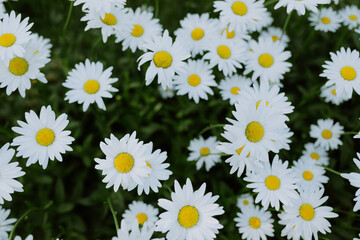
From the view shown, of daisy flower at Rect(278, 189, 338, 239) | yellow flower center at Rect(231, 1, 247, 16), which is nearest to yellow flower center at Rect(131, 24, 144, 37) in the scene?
yellow flower center at Rect(231, 1, 247, 16)

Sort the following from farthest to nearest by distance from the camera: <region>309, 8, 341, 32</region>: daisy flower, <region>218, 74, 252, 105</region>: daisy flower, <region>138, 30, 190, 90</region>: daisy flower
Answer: <region>309, 8, 341, 32</region>: daisy flower, <region>218, 74, 252, 105</region>: daisy flower, <region>138, 30, 190, 90</region>: daisy flower

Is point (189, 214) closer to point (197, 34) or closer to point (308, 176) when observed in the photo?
point (308, 176)

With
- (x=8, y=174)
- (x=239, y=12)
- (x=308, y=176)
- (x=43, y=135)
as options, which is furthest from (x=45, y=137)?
(x=308, y=176)

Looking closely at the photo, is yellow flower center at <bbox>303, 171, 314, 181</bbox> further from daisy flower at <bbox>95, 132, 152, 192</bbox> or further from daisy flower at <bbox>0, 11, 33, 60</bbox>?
daisy flower at <bbox>0, 11, 33, 60</bbox>

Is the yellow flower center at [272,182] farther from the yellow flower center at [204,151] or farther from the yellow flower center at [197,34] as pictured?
the yellow flower center at [197,34]

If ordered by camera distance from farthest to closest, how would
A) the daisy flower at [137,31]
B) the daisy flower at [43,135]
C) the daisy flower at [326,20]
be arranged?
1. the daisy flower at [326,20]
2. the daisy flower at [137,31]
3. the daisy flower at [43,135]

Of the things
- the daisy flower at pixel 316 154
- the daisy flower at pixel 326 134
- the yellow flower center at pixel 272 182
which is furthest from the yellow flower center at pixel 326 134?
the yellow flower center at pixel 272 182
